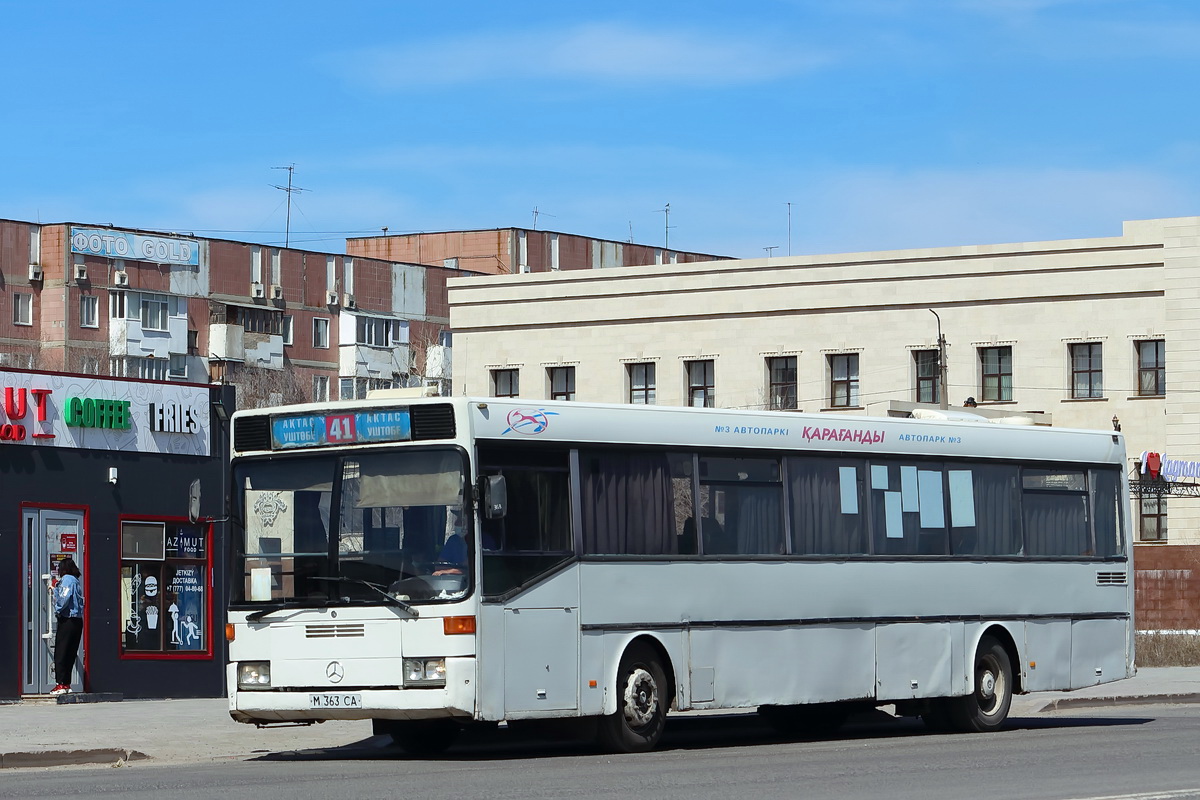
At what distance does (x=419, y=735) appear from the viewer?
1786 cm

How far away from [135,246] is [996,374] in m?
49.6

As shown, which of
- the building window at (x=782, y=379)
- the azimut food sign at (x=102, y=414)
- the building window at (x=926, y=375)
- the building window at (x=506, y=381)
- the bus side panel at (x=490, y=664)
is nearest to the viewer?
the bus side panel at (x=490, y=664)

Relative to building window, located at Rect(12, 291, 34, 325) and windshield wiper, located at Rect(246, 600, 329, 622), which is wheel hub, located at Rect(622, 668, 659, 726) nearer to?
windshield wiper, located at Rect(246, 600, 329, 622)

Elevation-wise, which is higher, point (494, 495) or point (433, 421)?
point (433, 421)

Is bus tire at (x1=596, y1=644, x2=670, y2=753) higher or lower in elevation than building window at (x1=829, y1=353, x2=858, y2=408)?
lower

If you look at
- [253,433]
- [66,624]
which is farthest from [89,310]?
[253,433]

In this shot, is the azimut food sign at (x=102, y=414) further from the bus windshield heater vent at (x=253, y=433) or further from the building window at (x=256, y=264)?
the building window at (x=256, y=264)

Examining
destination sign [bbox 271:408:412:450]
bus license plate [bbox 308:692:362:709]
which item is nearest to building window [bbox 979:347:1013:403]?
destination sign [bbox 271:408:412:450]

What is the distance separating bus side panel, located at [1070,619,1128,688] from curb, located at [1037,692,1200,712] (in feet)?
7.98

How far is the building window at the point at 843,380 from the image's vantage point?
6975 cm

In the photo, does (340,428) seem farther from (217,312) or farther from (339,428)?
(217,312)

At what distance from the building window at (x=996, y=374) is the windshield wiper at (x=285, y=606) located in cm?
5182

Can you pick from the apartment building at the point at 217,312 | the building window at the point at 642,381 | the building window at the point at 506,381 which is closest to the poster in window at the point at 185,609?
the building window at the point at 642,381

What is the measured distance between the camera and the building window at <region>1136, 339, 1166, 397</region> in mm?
64750
